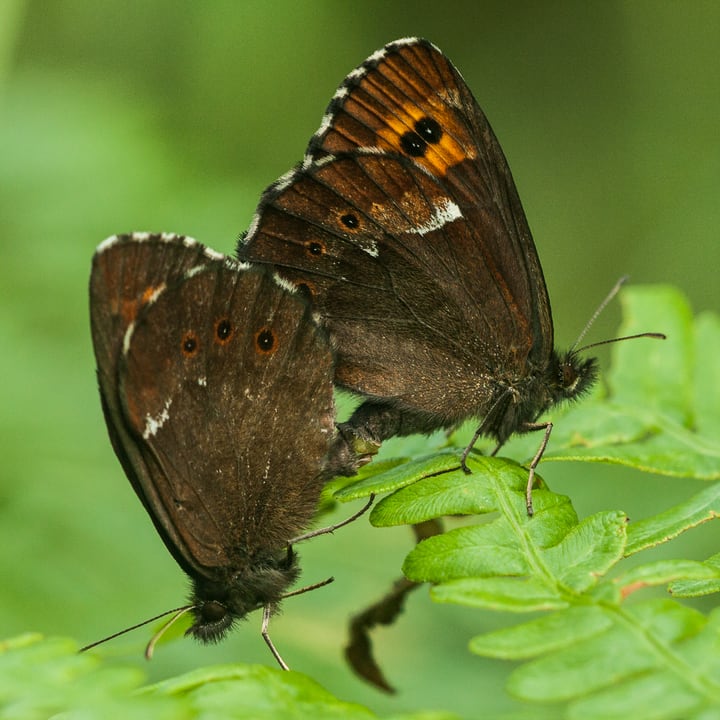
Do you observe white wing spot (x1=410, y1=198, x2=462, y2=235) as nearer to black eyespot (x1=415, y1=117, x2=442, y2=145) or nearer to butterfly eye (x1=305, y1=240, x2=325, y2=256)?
black eyespot (x1=415, y1=117, x2=442, y2=145)

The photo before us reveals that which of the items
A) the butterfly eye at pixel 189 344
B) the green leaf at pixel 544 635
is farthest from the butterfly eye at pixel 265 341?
the green leaf at pixel 544 635

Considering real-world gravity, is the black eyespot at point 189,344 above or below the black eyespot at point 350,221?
below

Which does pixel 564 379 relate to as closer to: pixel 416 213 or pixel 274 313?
pixel 416 213

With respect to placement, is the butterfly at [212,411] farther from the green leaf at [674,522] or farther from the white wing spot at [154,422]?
the green leaf at [674,522]

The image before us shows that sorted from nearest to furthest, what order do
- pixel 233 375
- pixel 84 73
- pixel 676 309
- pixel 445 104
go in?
pixel 233 375, pixel 445 104, pixel 676 309, pixel 84 73

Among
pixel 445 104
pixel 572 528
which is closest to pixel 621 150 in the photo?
pixel 445 104

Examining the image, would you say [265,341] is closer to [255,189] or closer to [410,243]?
[410,243]
